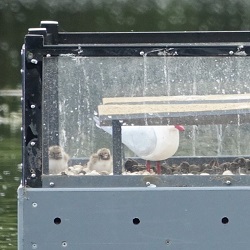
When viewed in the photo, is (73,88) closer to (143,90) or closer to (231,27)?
(143,90)

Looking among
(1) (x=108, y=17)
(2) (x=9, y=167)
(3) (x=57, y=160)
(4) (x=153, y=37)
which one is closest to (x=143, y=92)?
(3) (x=57, y=160)

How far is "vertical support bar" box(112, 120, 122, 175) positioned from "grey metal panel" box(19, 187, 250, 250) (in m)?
0.13

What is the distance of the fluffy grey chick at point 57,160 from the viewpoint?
3875 mm

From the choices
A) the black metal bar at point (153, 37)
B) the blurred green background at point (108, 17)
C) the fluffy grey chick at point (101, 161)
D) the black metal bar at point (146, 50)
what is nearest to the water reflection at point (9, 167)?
the blurred green background at point (108, 17)

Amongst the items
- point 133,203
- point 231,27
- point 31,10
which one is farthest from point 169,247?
point 31,10

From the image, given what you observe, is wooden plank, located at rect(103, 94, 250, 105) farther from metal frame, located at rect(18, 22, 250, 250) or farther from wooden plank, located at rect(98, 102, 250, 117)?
metal frame, located at rect(18, 22, 250, 250)

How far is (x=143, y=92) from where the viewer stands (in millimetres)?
3887

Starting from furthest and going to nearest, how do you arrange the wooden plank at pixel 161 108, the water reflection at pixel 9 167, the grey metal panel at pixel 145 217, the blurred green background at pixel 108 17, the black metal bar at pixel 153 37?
the blurred green background at pixel 108 17
the water reflection at pixel 9 167
the black metal bar at pixel 153 37
the wooden plank at pixel 161 108
the grey metal panel at pixel 145 217

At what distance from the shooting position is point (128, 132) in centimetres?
390

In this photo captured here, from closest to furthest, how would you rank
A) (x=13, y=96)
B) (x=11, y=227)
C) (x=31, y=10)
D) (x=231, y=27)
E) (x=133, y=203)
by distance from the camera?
(x=133, y=203), (x=11, y=227), (x=13, y=96), (x=231, y=27), (x=31, y=10)

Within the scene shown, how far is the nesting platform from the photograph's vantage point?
153 inches

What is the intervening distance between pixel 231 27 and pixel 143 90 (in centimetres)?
1439

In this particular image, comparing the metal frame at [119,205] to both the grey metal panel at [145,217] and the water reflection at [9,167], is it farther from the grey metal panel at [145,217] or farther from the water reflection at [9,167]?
the water reflection at [9,167]

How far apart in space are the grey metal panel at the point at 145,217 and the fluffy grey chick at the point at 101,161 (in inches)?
5.3
